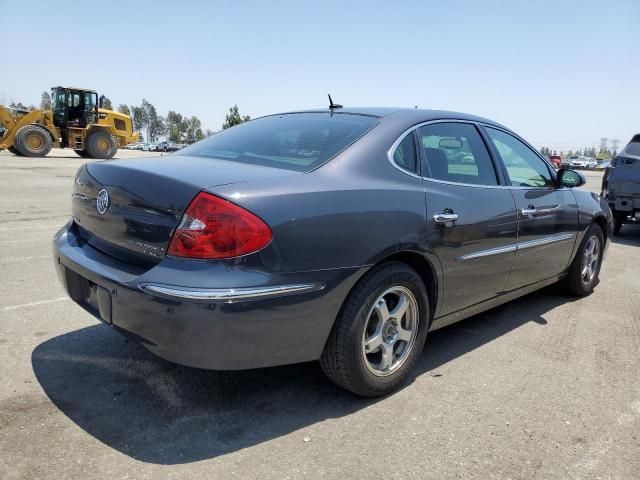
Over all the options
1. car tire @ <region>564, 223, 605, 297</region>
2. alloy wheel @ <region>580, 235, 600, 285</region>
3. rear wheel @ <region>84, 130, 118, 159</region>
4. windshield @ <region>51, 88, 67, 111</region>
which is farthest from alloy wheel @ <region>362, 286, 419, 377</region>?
windshield @ <region>51, 88, 67, 111</region>

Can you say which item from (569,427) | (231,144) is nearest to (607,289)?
(569,427)

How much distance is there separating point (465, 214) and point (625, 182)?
6.49 m

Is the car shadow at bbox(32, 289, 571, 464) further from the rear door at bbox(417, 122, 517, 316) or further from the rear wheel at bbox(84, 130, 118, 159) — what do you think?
the rear wheel at bbox(84, 130, 118, 159)

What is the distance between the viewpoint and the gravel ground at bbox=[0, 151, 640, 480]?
2.21m

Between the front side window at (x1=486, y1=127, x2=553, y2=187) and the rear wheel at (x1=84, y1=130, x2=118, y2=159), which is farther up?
the rear wheel at (x1=84, y1=130, x2=118, y2=159)

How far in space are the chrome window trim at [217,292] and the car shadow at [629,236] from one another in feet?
25.8

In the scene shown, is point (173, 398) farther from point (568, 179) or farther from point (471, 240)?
point (568, 179)

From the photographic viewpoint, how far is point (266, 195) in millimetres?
2271

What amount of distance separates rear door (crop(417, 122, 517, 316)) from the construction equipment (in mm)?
21936

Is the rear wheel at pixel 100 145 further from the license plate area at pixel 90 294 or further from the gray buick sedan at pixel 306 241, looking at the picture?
the license plate area at pixel 90 294

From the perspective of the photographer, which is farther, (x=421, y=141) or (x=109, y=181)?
(x=421, y=141)

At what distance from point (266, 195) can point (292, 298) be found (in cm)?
46

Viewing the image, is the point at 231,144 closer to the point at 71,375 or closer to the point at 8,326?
the point at 71,375

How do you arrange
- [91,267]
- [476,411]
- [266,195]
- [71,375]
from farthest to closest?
[71,375], [476,411], [91,267], [266,195]
